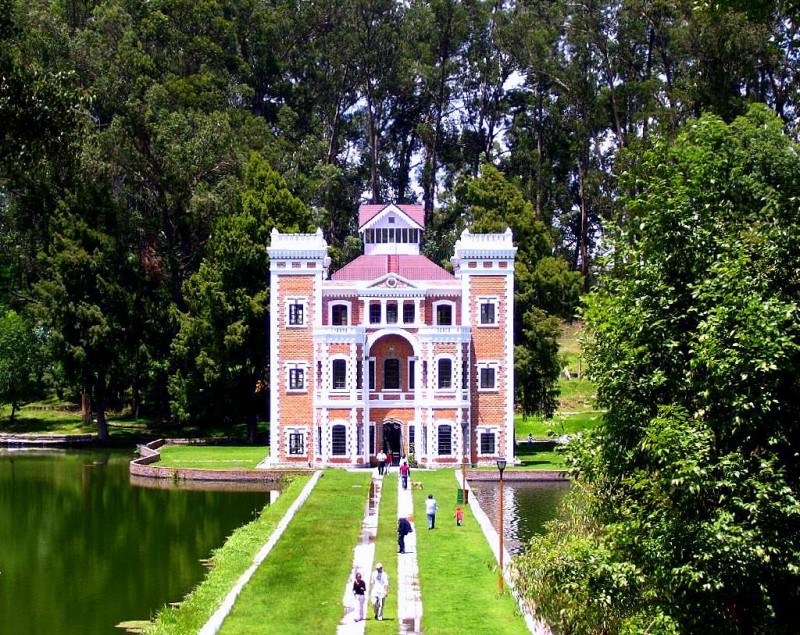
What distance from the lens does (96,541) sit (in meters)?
36.3

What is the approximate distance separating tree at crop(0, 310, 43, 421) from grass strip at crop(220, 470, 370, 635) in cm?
3501

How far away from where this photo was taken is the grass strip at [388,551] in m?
22.4

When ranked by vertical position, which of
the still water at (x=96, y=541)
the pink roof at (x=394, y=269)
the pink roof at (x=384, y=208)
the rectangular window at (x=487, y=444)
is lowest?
the still water at (x=96, y=541)

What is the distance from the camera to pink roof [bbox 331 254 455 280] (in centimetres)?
5634

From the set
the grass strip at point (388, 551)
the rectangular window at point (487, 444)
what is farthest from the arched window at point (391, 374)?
the grass strip at point (388, 551)

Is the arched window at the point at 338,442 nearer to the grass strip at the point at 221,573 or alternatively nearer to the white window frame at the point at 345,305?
the white window frame at the point at 345,305

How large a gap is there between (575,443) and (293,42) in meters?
72.5

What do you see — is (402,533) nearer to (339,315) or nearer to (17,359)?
(339,315)

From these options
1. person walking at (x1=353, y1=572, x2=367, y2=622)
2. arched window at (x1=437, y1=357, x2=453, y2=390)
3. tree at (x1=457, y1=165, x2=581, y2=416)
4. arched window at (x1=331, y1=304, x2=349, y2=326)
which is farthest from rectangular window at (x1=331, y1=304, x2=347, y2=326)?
person walking at (x1=353, y1=572, x2=367, y2=622)

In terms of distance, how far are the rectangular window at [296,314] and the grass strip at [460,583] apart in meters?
17.8

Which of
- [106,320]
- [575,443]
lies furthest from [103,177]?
[575,443]

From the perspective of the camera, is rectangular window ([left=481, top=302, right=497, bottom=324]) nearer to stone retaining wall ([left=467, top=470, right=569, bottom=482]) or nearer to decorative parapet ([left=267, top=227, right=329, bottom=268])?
stone retaining wall ([left=467, top=470, right=569, bottom=482])

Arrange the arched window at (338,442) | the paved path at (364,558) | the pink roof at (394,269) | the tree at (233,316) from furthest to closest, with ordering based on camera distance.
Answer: the tree at (233,316)
the pink roof at (394,269)
the arched window at (338,442)
the paved path at (364,558)

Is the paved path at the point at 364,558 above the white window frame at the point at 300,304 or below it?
below
